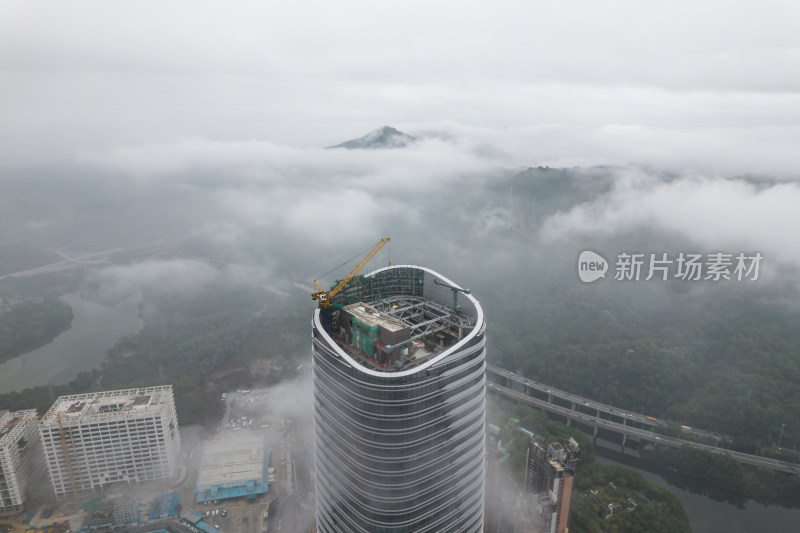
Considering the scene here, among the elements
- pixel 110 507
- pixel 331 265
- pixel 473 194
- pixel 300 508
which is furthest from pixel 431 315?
pixel 473 194

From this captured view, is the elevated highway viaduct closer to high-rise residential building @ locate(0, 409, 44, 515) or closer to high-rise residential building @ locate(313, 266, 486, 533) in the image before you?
high-rise residential building @ locate(313, 266, 486, 533)

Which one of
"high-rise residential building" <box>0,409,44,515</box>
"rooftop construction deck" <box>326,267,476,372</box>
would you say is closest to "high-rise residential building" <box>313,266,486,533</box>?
"rooftop construction deck" <box>326,267,476,372</box>

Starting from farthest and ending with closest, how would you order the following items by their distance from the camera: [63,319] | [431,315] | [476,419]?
1. [63,319]
2. [431,315]
3. [476,419]

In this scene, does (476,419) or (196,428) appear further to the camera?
(196,428)

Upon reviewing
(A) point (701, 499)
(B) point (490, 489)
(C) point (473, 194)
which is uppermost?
(C) point (473, 194)

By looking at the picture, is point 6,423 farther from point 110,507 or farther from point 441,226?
point 441,226

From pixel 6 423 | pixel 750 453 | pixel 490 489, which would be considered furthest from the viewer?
pixel 750 453

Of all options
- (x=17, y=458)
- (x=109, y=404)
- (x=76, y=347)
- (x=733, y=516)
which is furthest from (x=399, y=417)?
(x=76, y=347)
